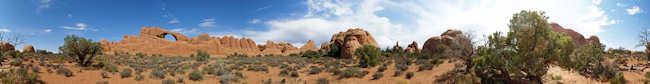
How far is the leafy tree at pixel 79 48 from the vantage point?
1708 cm

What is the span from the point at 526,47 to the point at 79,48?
23.9 metres

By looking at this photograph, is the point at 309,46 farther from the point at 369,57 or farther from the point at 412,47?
the point at 369,57

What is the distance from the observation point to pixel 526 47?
26.9 ft

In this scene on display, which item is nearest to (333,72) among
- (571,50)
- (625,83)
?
(571,50)

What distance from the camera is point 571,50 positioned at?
26.2 ft

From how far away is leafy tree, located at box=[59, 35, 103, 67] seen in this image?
1708cm

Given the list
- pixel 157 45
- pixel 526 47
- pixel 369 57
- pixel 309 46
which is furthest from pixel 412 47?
pixel 157 45

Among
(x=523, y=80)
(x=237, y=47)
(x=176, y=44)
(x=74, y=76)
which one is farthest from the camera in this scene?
(x=237, y=47)

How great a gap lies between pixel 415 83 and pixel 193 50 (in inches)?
1766

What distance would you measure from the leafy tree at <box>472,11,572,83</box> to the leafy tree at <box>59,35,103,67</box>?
22315 mm

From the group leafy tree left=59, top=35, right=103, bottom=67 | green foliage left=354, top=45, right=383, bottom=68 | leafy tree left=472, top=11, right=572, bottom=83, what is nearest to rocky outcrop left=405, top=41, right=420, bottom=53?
green foliage left=354, top=45, right=383, bottom=68

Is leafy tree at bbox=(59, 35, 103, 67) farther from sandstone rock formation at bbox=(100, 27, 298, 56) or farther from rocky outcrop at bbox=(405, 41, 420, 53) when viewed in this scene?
rocky outcrop at bbox=(405, 41, 420, 53)

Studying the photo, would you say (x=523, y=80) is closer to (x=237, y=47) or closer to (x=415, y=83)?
(x=415, y=83)

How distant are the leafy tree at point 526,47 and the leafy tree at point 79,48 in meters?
22.3
